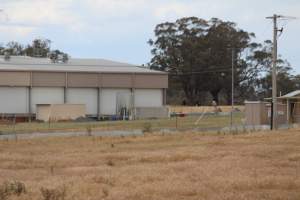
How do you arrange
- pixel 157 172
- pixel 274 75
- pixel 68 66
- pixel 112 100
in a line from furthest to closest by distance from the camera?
pixel 68 66, pixel 112 100, pixel 274 75, pixel 157 172

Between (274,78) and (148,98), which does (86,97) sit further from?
(274,78)

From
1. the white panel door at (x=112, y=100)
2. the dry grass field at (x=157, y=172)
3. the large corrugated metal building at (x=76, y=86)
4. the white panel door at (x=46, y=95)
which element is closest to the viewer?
the dry grass field at (x=157, y=172)

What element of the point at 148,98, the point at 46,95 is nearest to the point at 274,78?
the point at 46,95

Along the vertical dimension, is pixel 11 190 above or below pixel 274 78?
below

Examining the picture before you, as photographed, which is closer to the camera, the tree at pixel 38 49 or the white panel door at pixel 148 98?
the white panel door at pixel 148 98

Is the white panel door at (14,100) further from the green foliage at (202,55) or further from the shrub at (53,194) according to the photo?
the shrub at (53,194)

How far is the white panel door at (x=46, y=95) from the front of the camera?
9056 cm

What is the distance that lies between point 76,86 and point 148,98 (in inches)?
446

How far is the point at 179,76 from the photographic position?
128 meters

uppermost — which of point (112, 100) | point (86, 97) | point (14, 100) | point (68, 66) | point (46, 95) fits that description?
point (68, 66)

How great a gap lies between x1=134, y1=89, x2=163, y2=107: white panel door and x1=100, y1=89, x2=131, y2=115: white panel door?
1.98 meters

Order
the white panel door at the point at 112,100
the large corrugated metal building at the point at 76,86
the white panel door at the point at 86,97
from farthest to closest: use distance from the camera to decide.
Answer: the white panel door at the point at 112,100, the white panel door at the point at 86,97, the large corrugated metal building at the point at 76,86

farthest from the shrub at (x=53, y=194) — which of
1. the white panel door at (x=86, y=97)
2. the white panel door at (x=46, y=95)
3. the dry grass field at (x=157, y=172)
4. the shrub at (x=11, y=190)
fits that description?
the white panel door at (x=86, y=97)

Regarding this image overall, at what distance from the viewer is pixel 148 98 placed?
322ft
